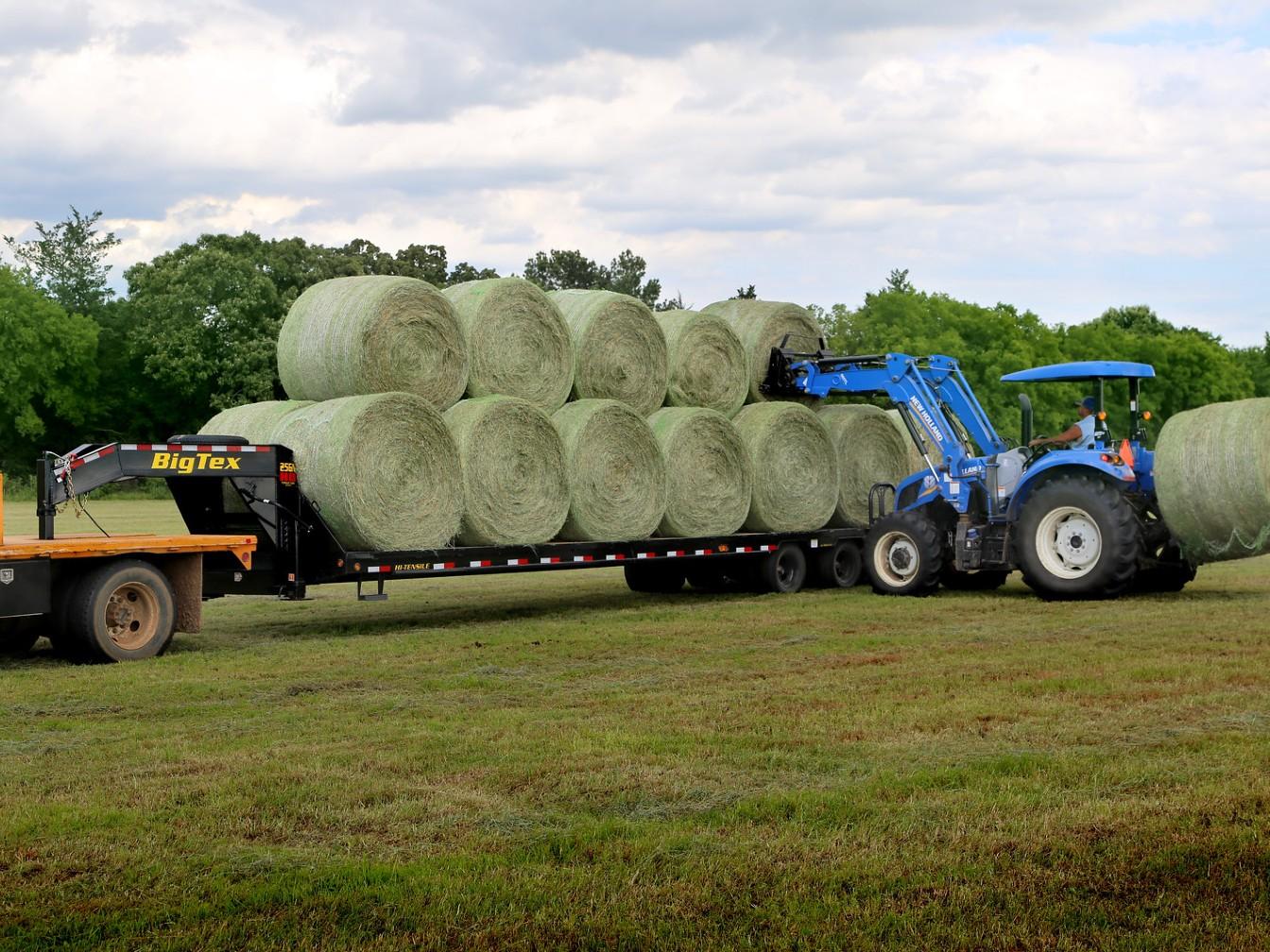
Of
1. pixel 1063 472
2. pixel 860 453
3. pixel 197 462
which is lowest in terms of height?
pixel 1063 472

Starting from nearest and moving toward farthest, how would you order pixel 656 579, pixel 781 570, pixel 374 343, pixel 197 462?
pixel 197 462 → pixel 374 343 → pixel 781 570 → pixel 656 579

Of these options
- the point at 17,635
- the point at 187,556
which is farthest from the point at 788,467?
the point at 17,635

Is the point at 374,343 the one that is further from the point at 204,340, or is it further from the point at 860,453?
the point at 204,340

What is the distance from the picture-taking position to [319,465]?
13.2m

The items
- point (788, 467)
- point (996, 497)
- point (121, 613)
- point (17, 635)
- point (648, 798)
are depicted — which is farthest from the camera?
point (788, 467)

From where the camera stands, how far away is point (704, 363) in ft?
57.8

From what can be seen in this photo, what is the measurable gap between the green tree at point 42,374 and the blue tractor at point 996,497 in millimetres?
47538

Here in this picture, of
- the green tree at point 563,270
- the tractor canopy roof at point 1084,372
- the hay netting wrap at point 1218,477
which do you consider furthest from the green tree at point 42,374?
the hay netting wrap at point 1218,477

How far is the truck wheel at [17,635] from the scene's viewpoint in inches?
490

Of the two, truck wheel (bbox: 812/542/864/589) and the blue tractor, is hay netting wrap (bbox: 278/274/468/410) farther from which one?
truck wheel (bbox: 812/542/864/589)

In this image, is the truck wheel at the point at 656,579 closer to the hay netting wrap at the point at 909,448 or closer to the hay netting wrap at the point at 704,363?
the hay netting wrap at the point at 704,363

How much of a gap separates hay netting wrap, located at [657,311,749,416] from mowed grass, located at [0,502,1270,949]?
5.81 m

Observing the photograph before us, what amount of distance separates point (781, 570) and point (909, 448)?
9.52ft

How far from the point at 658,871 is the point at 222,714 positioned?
439 centimetres
